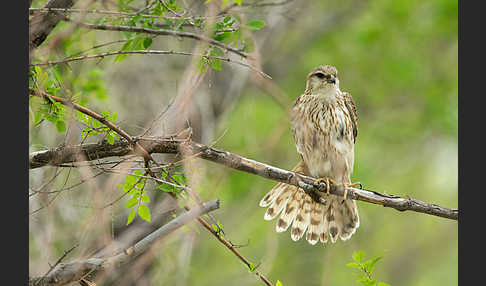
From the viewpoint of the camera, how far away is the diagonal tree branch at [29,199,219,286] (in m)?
2.75

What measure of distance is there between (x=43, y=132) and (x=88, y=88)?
5.07 ft

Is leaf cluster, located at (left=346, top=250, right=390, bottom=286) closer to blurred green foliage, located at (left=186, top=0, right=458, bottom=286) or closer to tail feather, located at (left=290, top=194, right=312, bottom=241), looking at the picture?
tail feather, located at (left=290, top=194, right=312, bottom=241)


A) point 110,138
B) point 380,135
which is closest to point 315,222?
point 110,138

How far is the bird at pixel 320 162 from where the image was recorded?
4.74 metres

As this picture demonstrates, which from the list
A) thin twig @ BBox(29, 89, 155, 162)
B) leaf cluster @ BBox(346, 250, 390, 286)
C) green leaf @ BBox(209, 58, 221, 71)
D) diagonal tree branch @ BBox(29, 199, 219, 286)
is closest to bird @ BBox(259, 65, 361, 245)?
leaf cluster @ BBox(346, 250, 390, 286)

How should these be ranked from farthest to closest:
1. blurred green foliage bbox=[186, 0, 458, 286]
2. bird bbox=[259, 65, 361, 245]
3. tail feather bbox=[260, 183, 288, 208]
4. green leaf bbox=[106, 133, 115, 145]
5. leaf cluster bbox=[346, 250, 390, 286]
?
blurred green foliage bbox=[186, 0, 458, 286]
bird bbox=[259, 65, 361, 245]
tail feather bbox=[260, 183, 288, 208]
leaf cluster bbox=[346, 250, 390, 286]
green leaf bbox=[106, 133, 115, 145]

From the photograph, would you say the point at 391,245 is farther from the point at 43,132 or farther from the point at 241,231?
the point at 43,132

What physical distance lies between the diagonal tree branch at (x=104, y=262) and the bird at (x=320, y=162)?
1802 mm

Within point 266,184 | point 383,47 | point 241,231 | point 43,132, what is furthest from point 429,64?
point 43,132

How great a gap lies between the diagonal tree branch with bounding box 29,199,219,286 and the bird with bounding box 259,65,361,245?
1802mm

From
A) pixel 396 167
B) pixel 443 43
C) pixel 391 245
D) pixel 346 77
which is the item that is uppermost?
pixel 443 43

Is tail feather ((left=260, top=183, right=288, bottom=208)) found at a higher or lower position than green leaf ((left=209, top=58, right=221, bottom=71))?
lower

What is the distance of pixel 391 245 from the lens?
11.0 metres

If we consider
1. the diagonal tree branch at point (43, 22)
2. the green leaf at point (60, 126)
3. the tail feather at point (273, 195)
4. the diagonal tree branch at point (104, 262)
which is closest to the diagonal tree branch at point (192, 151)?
the green leaf at point (60, 126)
